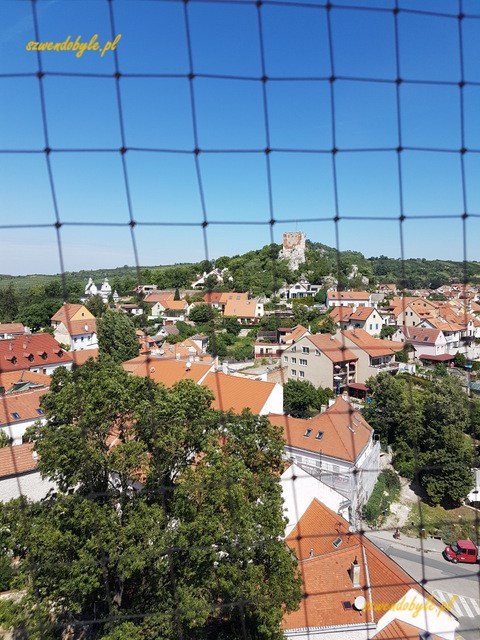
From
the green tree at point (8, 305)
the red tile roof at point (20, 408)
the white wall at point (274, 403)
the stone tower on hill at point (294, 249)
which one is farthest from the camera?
the stone tower on hill at point (294, 249)

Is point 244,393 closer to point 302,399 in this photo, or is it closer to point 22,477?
point 302,399

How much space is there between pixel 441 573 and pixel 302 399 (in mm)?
3108

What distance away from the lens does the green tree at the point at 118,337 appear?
300 inches

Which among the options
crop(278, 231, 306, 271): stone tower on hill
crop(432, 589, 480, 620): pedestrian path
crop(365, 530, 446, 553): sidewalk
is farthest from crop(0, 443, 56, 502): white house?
crop(278, 231, 306, 271): stone tower on hill

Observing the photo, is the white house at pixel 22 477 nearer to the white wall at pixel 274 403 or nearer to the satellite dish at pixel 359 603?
the white wall at pixel 274 403

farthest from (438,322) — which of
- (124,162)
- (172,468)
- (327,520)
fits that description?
(124,162)

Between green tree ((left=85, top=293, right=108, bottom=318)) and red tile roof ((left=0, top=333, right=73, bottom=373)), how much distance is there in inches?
41.6

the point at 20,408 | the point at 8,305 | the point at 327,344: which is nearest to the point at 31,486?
the point at 20,408

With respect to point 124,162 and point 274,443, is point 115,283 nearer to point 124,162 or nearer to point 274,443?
point 274,443

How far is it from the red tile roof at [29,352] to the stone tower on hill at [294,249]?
44.1ft

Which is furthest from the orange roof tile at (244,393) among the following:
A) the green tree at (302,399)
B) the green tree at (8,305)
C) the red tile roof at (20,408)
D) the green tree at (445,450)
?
the green tree at (8,305)

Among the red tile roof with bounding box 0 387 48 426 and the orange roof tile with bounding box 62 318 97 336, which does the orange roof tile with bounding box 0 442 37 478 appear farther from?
the orange roof tile with bounding box 62 318 97 336

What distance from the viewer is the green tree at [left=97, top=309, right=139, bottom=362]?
25.0 ft

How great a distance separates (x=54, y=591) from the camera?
6.99ft
